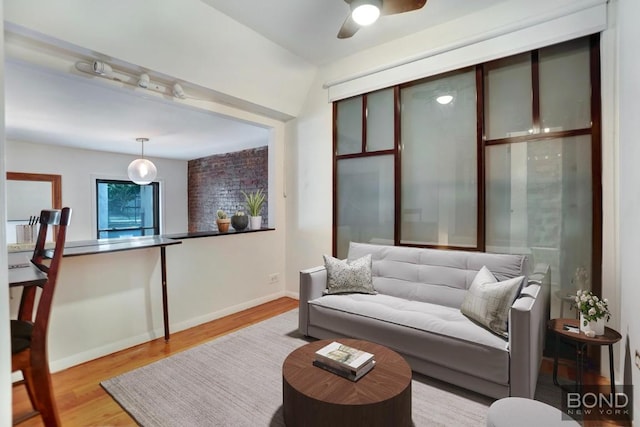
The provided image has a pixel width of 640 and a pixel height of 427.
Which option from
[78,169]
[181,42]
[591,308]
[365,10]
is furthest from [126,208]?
[591,308]

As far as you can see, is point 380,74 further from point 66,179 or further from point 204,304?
point 66,179

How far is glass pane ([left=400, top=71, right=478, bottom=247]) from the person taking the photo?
294 centimetres


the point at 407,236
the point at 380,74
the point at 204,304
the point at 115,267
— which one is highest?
the point at 380,74

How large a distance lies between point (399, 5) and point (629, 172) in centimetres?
177

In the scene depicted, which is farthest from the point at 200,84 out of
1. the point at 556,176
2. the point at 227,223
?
the point at 556,176

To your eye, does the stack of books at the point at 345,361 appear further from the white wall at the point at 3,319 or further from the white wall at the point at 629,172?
the white wall at the point at 629,172

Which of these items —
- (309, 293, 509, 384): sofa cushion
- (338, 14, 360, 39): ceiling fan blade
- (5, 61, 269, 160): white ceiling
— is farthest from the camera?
(5, 61, 269, 160): white ceiling

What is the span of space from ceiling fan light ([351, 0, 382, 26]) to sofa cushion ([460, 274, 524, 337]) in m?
2.02

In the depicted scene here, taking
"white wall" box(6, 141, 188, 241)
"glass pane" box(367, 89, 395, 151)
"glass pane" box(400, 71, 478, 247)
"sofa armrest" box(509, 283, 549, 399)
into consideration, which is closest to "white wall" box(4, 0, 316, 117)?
"glass pane" box(367, 89, 395, 151)

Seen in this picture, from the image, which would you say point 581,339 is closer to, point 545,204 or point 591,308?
point 591,308

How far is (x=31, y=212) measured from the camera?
5.54 meters

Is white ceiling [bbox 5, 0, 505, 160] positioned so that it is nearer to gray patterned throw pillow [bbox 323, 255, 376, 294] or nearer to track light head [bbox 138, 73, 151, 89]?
track light head [bbox 138, 73, 151, 89]

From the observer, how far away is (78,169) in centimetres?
604

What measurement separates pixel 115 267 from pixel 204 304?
100 centimetres
